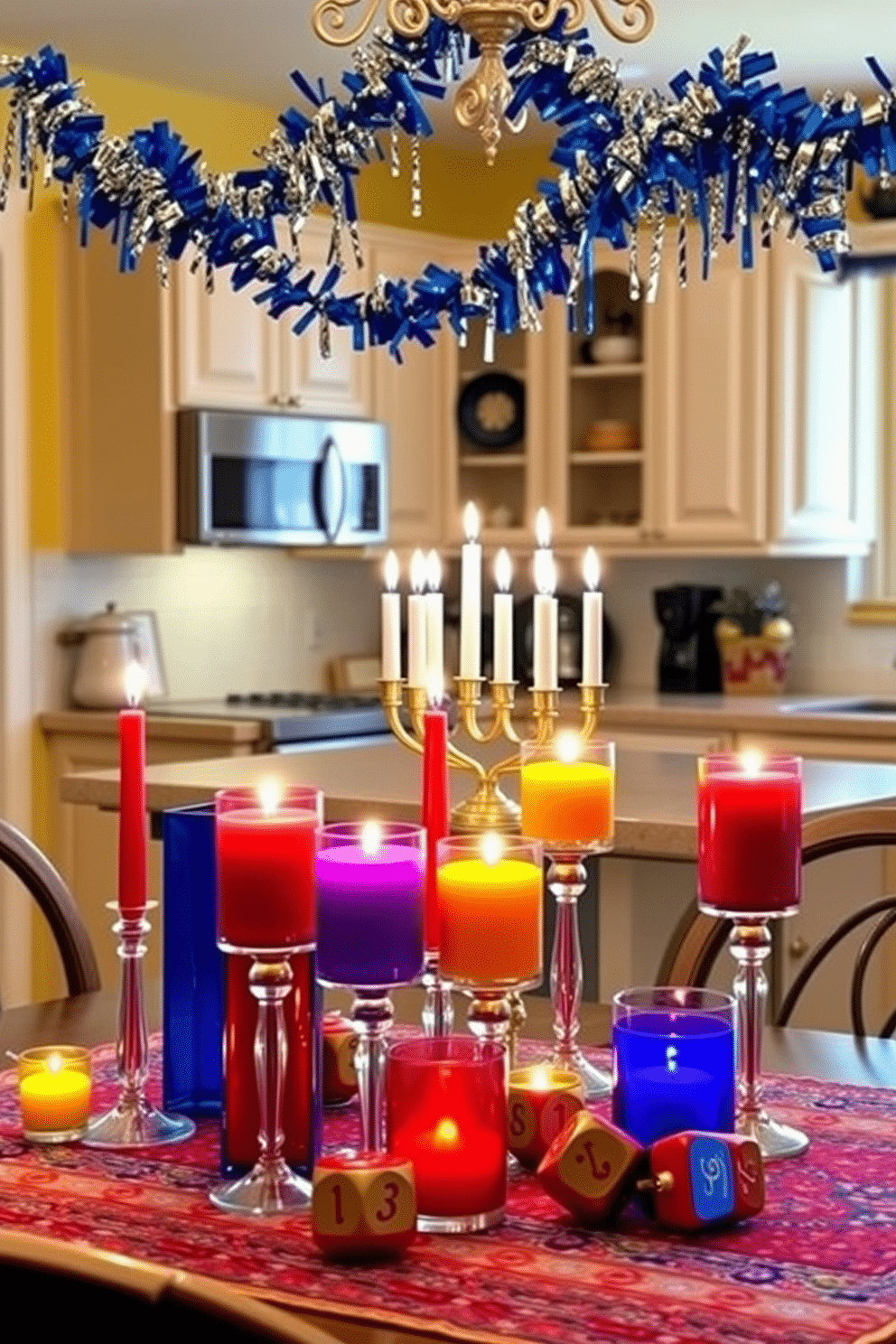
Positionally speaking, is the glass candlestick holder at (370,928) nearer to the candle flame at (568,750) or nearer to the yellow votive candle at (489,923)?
the yellow votive candle at (489,923)

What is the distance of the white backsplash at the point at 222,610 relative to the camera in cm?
537

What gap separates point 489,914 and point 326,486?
406cm

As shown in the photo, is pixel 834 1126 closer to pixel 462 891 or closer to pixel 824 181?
pixel 462 891

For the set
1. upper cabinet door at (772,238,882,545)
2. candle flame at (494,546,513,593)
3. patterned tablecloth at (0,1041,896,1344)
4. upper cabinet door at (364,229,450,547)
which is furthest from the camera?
upper cabinet door at (364,229,450,547)

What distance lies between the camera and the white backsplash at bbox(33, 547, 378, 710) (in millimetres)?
5371

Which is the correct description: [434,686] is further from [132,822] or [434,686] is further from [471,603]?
[132,822]

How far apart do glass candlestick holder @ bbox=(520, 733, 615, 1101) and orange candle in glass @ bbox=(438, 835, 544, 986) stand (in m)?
0.20

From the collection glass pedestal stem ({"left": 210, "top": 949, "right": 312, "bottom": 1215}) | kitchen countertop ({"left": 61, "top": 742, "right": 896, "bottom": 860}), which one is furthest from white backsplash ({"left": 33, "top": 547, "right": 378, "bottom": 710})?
glass pedestal stem ({"left": 210, "top": 949, "right": 312, "bottom": 1215})

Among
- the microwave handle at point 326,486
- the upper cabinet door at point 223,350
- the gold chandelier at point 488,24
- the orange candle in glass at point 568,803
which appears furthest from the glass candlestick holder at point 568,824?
the microwave handle at point 326,486

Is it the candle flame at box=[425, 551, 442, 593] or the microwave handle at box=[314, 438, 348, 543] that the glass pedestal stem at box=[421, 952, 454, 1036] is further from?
the microwave handle at box=[314, 438, 348, 543]

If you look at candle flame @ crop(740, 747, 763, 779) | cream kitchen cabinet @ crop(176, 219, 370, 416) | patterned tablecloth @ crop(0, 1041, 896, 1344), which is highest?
cream kitchen cabinet @ crop(176, 219, 370, 416)

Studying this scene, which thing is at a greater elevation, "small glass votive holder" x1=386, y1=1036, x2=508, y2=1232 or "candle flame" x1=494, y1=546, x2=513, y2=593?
"candle flame" x1=494, y1=546, x2=513, y2=593

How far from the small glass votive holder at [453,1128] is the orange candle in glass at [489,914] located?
0.17ft

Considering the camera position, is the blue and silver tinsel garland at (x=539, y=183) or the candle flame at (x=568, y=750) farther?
the blue and silver tinsel garland at (x=539, y=183)
